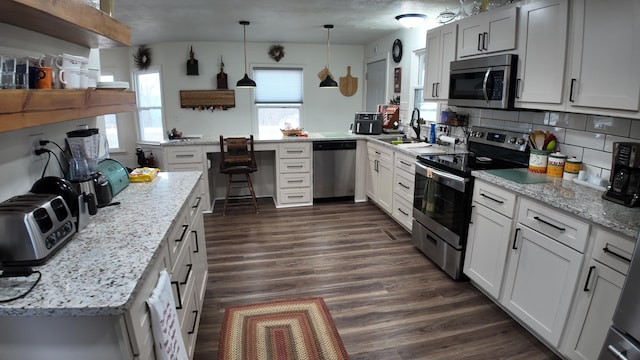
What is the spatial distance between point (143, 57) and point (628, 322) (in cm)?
691

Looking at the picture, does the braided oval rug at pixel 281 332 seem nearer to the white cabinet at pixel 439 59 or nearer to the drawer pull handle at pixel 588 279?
the drawer pull handle at pixel 588 279

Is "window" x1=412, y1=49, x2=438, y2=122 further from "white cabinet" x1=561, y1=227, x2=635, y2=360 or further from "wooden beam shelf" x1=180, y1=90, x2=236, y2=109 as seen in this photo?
"wooden beam shelf" x1=180, y1=90, x2=236, y2=109

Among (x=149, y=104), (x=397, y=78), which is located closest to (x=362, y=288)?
(x=397, y=78)

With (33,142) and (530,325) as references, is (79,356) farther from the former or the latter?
(530,325)

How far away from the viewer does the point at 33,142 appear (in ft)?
5.54

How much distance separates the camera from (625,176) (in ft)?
6.19

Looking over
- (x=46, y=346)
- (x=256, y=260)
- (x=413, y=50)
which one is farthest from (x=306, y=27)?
(x=46, y=346)

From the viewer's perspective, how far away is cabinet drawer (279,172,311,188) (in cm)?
470

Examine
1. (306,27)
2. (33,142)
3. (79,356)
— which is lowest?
(79,356)

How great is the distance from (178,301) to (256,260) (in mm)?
1559

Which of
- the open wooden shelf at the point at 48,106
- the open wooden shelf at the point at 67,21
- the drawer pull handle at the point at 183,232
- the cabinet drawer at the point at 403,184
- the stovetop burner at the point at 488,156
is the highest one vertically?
the open wooden shelf at the point at 67,21

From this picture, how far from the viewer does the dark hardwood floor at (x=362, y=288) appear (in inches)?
85.2

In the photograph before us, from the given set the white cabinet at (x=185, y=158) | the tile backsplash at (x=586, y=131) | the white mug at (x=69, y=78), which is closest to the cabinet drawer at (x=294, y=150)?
the white cabinet at (x=185, y=158)

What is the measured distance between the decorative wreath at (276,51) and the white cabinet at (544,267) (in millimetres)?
4907
